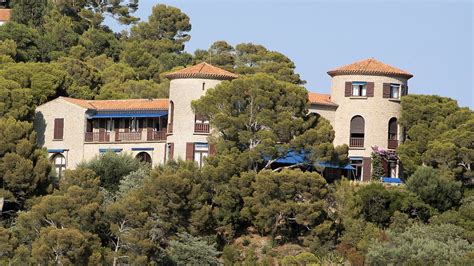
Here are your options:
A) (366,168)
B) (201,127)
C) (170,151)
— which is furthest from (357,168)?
(170,151)

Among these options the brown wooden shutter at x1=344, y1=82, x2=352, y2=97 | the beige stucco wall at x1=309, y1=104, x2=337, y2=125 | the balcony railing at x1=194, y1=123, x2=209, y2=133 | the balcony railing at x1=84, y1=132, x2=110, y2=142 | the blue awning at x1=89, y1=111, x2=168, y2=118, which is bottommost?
the balcony railing at x1=84, y1=132, x2=110, y2=142

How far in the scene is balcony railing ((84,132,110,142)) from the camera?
77438 mm

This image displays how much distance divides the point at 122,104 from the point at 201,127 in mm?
6919

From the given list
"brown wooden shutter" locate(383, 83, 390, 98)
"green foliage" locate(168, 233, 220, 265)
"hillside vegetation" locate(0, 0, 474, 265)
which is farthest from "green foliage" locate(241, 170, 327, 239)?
"brown wooden shutter" locate(383, 83, 390, 98)

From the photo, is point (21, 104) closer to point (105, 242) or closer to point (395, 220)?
point (105, 242)

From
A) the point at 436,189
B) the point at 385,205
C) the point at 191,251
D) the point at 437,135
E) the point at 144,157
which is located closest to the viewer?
the point at 191,251

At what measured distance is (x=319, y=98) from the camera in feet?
251

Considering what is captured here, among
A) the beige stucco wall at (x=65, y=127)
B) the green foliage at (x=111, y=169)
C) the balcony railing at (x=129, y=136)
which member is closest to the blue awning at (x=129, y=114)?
the beige stucco wall at (x=65, y=127)

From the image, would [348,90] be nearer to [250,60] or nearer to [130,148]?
[130,148]

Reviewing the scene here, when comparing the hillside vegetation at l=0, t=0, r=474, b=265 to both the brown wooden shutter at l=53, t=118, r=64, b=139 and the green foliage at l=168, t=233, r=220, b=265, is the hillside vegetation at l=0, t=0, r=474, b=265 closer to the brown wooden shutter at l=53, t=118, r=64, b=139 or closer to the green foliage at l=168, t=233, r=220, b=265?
the green foliage at l=168, t=233, r=220, b=265

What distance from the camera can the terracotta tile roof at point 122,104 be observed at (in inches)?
3030

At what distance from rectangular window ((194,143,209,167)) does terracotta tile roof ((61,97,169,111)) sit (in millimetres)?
3900

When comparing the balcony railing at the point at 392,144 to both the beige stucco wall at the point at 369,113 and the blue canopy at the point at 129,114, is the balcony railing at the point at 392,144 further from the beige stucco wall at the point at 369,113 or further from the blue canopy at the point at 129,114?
the blue canopy at the point at 129,114

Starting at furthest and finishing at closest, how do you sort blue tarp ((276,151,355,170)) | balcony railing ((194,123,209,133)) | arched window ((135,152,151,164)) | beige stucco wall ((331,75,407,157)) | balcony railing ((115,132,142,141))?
balcony railing ((115,132,142,141)) < arched window ((135,152,151,164)) < beige stucco wall ((331,75,407,157)) < balcony railing ((194,123,209,133)) < blue tarp ((276,151,355,170))
